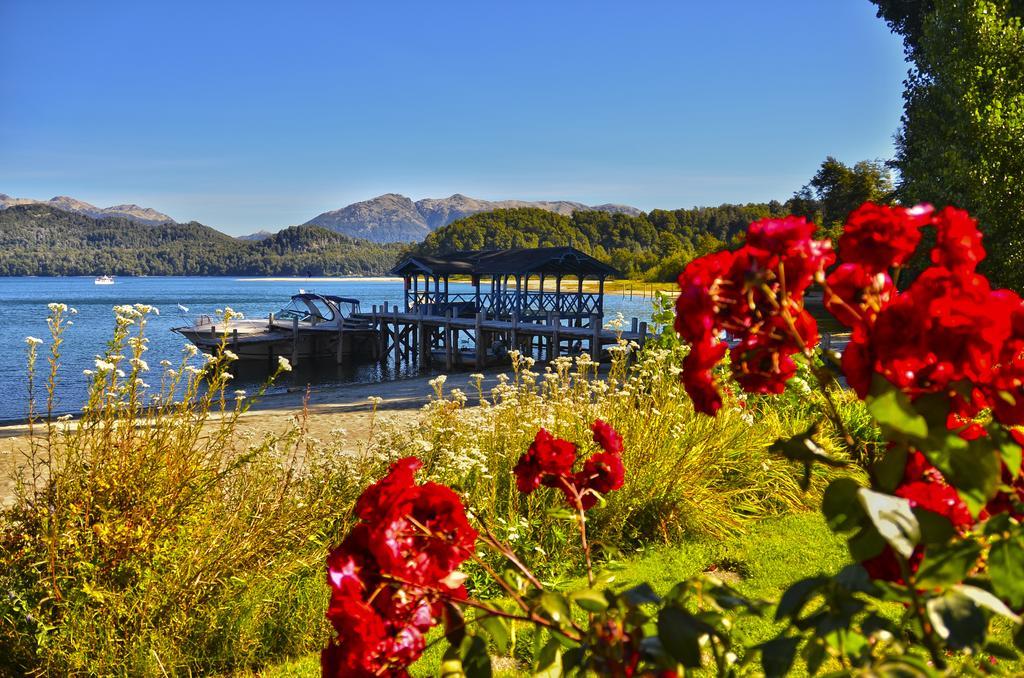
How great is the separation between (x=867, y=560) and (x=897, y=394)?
0.91 ft

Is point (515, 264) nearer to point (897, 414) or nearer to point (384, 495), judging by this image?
point (384, 495)

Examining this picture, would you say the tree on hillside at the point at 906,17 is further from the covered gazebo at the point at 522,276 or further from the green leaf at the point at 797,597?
the green leaf at the point at 797,597

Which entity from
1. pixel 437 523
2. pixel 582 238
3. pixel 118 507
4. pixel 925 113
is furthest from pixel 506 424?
pixel 582 238

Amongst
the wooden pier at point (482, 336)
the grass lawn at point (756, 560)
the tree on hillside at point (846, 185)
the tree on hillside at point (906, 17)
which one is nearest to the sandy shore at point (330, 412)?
the grass lawn at point (756, 560)

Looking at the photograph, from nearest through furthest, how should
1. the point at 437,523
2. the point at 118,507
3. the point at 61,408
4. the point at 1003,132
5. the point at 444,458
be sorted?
the point at 437,523 → the point at 118,507 → the point at 444,458 → the point at 1003,132 → the point at 61,408

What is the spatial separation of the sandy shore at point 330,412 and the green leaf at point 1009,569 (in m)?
7.50

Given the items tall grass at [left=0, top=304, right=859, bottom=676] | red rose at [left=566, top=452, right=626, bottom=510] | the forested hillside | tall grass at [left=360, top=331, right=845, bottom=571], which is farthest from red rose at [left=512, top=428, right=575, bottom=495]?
the forested hillside

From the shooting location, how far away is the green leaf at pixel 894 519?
1.07m

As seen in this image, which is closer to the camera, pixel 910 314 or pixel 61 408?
pixel 910 314

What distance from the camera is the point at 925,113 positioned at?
16.4 metres

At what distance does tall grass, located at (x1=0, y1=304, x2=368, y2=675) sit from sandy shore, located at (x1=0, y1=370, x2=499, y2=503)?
439 centimetres

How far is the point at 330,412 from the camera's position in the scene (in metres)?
15.3

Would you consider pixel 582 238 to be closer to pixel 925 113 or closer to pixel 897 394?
pixel 925 113

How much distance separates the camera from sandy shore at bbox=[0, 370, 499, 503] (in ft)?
35.0
